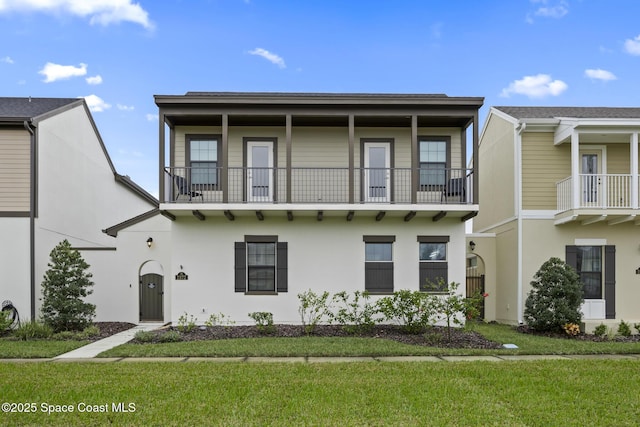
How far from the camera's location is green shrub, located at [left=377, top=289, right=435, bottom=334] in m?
10.9

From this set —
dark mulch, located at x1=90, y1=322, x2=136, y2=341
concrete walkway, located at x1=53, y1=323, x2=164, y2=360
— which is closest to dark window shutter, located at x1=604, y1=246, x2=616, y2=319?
concrete walkway, located at x1=53, y1=323, x2=164, y2=360

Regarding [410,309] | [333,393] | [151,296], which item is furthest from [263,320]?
[333,393]

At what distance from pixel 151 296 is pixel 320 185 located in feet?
19.4

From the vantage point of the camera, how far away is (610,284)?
13.3 m

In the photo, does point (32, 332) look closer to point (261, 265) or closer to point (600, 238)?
point (261, 265)

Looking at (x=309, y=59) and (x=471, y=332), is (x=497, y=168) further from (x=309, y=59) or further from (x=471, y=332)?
(x=309, y=59)

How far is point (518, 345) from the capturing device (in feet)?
31.5

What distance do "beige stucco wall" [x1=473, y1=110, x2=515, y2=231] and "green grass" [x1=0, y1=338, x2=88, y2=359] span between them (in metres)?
11.8

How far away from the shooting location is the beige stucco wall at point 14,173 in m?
12.9

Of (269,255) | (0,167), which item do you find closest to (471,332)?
(269,255)

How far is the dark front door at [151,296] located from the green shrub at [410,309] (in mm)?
6545

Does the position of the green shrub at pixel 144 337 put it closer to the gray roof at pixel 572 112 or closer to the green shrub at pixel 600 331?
the green shrub at pixel 600 331

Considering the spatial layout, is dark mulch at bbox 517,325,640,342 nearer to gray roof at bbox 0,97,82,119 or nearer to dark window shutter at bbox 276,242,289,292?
dark window shutter at bbox 276,242,289,292

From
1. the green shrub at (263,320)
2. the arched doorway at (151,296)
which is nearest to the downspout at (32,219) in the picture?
the arched doorway at (151,296)
